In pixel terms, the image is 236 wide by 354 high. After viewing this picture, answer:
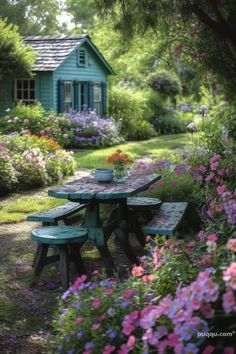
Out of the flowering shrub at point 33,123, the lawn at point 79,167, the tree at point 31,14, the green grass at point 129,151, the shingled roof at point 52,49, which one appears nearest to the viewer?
the lawn at point 79,167

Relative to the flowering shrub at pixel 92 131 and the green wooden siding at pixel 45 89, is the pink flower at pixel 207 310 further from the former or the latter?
the green wooden siding at pixel 45 89

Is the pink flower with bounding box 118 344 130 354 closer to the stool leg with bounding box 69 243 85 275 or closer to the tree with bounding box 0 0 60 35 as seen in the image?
the stool leg with bounding box 69 243 85 275

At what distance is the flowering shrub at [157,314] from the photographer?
Answer: 2.56 meters

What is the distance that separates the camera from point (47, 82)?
21.5 metres

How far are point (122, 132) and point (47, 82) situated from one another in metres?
3.63

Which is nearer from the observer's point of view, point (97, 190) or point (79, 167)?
point (97, 190)

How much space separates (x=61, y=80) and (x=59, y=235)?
1723 centimetres

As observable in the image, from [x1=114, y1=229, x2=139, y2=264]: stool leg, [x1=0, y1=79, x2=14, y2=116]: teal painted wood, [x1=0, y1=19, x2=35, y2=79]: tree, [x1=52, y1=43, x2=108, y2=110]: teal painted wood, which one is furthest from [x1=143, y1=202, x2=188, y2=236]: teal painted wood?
[x1=0, y1=79, x2=14, y2=116]: teal painted wood

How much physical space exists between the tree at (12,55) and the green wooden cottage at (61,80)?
39.9 inches

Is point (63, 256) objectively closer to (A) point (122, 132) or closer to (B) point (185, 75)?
(A) point (122, 132)

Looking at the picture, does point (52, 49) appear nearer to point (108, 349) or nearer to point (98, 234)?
point (98, 234)

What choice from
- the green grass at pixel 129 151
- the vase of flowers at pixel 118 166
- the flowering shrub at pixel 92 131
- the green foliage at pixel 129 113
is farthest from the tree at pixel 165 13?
the green foliage at pixel 129 113

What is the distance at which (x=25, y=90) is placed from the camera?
2208cm

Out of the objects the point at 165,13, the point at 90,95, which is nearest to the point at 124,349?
the point at 165,13
